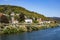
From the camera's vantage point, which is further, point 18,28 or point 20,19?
point 20,19

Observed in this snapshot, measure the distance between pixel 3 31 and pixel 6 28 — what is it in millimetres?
1735

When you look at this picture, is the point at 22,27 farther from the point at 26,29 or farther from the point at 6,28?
the point at 6,28

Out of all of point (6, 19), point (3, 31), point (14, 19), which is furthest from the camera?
point (14, 19)

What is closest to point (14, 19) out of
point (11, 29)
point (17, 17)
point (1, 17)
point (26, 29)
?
point (17, 17)

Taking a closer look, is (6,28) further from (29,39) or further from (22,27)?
(29,39)

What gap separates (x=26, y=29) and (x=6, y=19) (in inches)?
447

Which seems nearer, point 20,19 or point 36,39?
point 36,39

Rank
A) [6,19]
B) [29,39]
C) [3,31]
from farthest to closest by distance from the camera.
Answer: [6,19], [3,31], [29,39]

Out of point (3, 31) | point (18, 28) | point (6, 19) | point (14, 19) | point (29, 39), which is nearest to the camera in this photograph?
point (29, 39)

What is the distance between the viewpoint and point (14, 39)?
43.6 meters

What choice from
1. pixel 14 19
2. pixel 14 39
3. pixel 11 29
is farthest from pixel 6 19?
pixel 14 39

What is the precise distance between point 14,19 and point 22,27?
21.1m

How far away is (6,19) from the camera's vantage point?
74.8 meters

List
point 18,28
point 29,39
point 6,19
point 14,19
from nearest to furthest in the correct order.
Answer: point 29,39 → point 18,28 → point 6,19 → point 14,19
